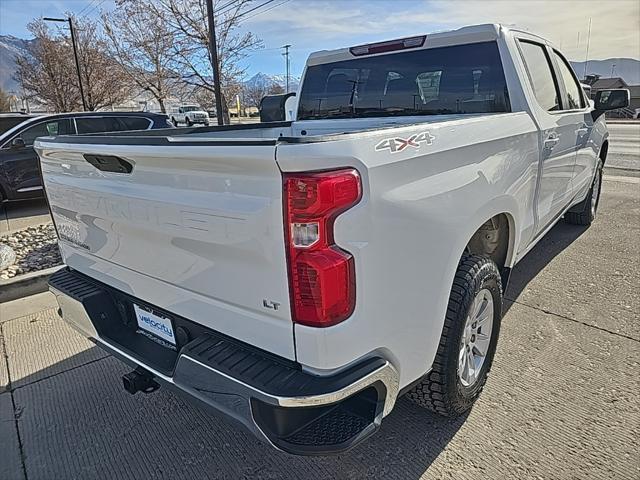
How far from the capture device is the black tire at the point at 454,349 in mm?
2193

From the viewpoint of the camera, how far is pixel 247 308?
175 centimetres

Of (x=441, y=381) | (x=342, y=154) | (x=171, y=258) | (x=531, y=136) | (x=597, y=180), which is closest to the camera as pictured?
(x=342, y=154)

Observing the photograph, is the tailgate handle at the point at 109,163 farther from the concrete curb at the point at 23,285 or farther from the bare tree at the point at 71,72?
the bare tree at the point at 71,72

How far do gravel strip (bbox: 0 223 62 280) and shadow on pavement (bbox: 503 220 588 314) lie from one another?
4.58 metres

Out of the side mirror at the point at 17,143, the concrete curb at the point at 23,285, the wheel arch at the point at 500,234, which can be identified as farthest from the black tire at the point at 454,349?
the side mirror at the point at 17,143

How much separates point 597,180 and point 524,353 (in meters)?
3.84

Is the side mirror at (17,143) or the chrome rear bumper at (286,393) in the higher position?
the side mirror at (17,143)

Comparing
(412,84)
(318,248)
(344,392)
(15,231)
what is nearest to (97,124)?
(15,231)

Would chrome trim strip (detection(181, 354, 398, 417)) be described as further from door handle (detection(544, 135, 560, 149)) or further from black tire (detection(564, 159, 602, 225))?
black tire (detection(564, 159, 602, 225))

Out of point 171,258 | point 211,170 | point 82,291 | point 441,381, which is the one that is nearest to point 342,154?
point 211,170

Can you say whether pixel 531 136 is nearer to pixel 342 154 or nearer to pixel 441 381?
pixel 441 381

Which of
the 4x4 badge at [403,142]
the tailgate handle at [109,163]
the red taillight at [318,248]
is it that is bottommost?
the red taillight at [318,248]

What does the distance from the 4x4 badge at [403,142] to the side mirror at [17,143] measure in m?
9.09

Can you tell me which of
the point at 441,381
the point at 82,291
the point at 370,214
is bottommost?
the point at 441,381
